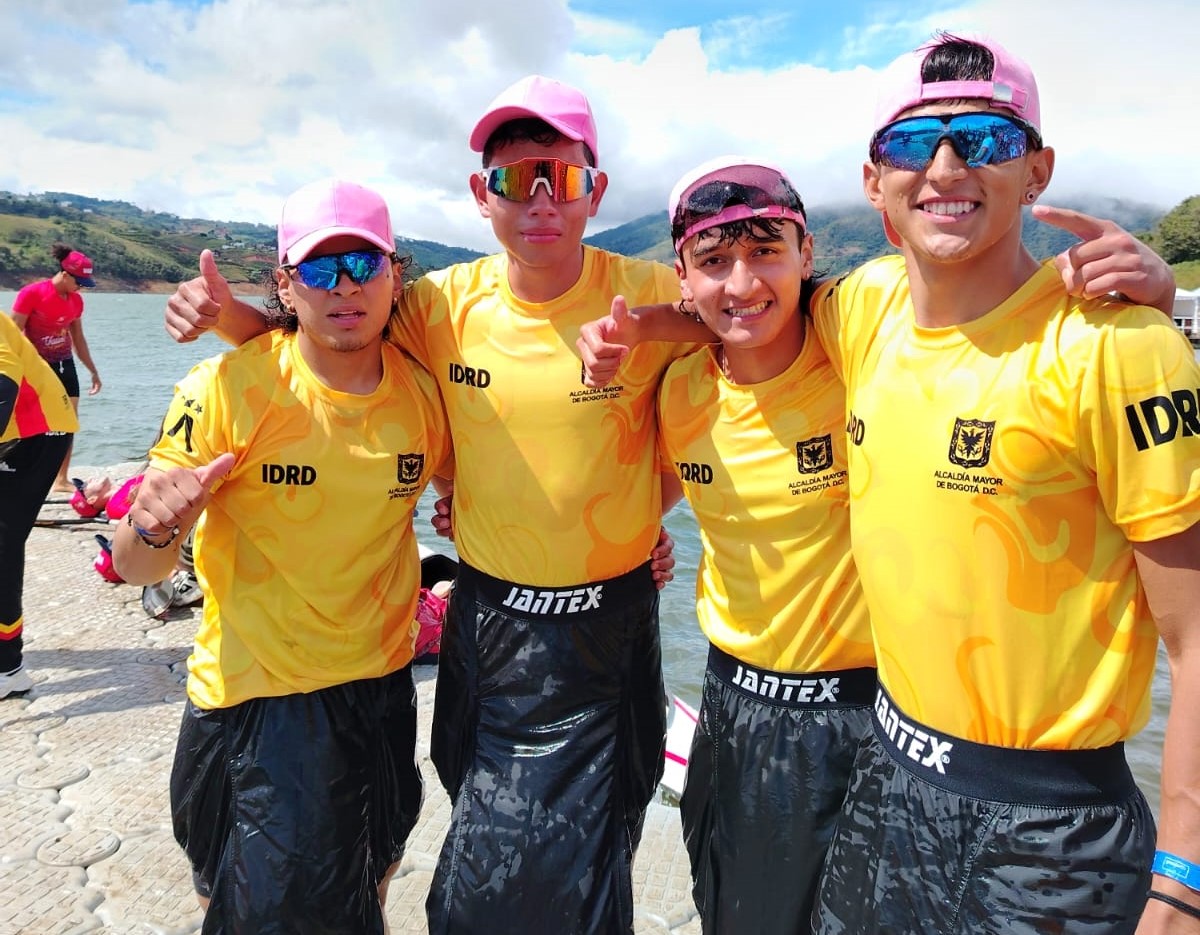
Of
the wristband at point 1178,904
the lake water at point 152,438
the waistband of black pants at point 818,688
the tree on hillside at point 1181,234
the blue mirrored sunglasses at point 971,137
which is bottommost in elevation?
the lake water at point 152,438

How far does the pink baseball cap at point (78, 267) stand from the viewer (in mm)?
9328

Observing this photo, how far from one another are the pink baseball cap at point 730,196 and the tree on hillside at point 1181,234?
77.0 m

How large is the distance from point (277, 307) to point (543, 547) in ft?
4.49

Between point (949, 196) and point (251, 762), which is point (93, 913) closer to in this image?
point (251, 762)

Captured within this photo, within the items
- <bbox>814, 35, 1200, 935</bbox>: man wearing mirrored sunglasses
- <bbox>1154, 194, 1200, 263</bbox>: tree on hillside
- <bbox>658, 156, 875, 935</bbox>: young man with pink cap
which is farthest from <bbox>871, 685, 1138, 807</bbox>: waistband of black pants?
<bbox>1154, 194, 1200, 263</bbox>: tree on hillside

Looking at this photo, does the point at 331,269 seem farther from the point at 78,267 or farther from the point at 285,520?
the point at 78,267

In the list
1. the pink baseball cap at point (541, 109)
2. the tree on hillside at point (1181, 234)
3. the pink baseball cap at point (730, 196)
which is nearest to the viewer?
the pink baseball cap at point (730, 196)

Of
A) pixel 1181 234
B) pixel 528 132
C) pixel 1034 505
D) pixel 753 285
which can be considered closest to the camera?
pixel 1034 505

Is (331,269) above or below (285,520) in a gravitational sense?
above

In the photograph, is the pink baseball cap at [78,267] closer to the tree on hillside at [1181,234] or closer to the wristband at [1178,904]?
the wristband at [1178,904]

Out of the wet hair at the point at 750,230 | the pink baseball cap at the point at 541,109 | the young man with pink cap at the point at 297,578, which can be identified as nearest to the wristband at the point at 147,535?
the young man with pink cap at the point at 297,578

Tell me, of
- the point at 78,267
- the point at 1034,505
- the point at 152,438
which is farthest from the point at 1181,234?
the point at 1034,505

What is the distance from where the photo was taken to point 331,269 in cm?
283

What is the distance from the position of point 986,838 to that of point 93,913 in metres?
3.49
